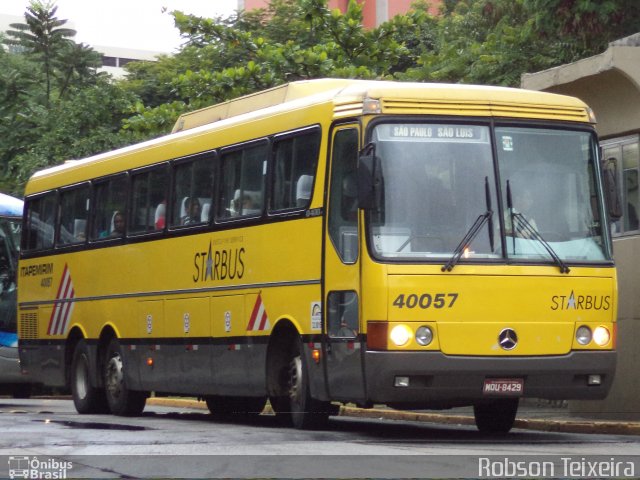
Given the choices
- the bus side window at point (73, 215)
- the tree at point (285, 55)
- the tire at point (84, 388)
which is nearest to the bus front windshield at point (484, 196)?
the tire at point (84, 388)

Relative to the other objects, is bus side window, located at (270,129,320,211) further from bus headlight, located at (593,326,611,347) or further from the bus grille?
the bus grille

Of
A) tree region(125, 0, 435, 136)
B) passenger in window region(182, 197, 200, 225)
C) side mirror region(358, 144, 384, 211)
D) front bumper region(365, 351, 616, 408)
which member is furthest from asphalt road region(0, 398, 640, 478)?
tree region(125, 0, 435, 136)

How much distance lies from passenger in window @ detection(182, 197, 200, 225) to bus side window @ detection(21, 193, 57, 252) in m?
4.90

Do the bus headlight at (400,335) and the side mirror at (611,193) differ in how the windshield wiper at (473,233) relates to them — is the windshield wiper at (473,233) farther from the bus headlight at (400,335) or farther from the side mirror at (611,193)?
the side mirror at (611,193)

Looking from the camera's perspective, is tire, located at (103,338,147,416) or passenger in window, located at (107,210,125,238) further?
passenger in window, located at (107,210,125,238)

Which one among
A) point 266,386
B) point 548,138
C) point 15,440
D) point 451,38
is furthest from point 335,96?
point 451,38

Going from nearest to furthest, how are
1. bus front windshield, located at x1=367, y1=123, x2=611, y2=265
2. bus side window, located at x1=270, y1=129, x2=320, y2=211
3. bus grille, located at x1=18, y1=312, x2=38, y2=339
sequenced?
bus front windshield, located at x1=367, y1=123, x2=611, y2=265
bus side window, located at x1=270, y1=129, x2=320, y2=211
bus grille, located at x1=18, y1=312, x2=38, y2=339

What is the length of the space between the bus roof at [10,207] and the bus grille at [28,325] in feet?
18.1

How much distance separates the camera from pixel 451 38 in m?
38.1

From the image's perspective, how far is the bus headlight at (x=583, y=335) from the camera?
536 inches

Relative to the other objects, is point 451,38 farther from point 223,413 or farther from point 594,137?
point 594,137

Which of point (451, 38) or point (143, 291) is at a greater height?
point (451, 38)

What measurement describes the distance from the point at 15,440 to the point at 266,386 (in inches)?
118

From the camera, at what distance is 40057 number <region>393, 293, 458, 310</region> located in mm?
13000
